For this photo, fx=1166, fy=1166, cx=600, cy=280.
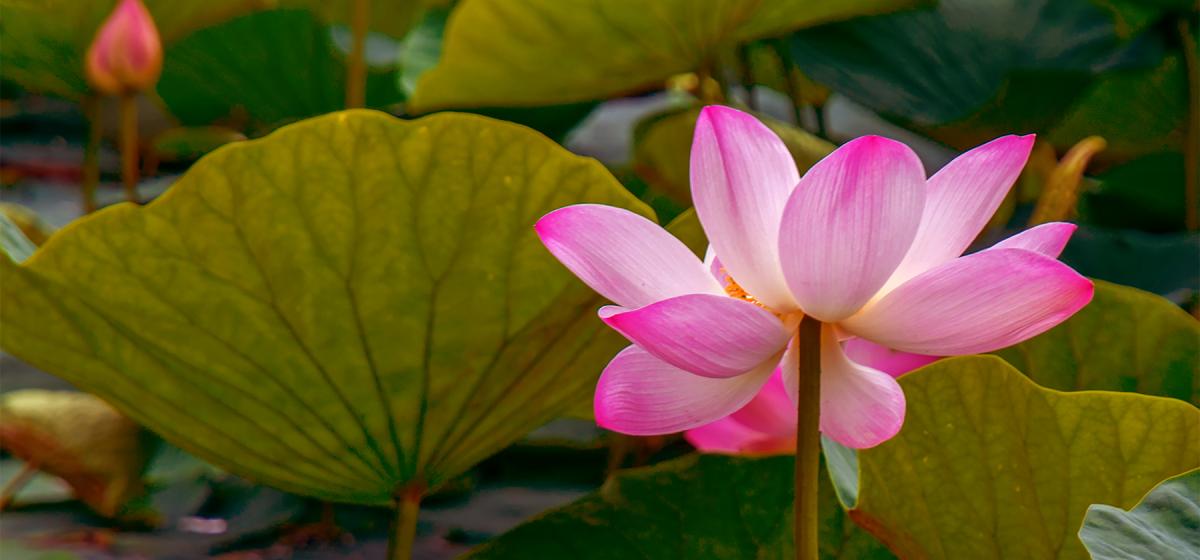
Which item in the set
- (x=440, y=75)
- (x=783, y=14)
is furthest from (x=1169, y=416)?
(x=440, y=75)

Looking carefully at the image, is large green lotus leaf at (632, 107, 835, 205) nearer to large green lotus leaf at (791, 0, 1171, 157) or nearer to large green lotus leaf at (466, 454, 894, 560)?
large green lotus leaf at (791, 0, 1171, 157)

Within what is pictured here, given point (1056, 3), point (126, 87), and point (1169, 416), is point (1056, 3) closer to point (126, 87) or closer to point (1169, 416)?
point (1169, 416)

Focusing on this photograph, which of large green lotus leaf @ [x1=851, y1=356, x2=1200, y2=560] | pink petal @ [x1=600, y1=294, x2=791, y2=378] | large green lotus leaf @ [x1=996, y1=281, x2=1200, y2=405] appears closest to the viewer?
pink petal @ [x1=600, y1=294, x2=791, y2=378]

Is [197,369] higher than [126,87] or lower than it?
lower

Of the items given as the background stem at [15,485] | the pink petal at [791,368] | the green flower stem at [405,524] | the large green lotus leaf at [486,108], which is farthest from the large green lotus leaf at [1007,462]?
the background stem at [15,485]

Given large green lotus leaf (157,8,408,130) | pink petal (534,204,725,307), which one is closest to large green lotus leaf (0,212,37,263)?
pink petal (534,204,725,307)

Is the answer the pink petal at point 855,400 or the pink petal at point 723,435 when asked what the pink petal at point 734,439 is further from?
the pink petal at point 855,400

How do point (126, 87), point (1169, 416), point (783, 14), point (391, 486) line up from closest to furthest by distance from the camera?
point (1169, 416) < point (391, 486) < point (783, 14) < point (126, 87)

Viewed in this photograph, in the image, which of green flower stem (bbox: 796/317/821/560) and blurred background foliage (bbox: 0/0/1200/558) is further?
blurred background foliage (bbox: 0/0/1200/558)
